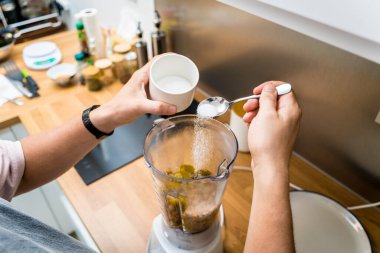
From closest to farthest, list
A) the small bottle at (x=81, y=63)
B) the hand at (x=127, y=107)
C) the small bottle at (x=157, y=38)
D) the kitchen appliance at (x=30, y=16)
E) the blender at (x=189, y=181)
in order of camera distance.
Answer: the blender at (x=189, y=181), the hand at (x=127, y=107), the small bottle at (x=157, y=38), the small bottle at (x=81, y=63), the kitchen appliance at (x=30, y=16)

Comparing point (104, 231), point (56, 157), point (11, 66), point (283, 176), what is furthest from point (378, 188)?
point (11, 66)

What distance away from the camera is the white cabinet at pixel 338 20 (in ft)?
1.22

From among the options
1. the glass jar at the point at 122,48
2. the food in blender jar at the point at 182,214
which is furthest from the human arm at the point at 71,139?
the glass jar at the point at 122,48

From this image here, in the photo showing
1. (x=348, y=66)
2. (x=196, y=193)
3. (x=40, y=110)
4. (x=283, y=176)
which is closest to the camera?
(x=283, y=176)

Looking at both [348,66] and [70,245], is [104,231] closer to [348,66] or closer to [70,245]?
[70,245]

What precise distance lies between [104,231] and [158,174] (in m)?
0.30

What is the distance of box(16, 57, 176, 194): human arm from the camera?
707 millimetres

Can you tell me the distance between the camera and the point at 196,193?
0.58 meters

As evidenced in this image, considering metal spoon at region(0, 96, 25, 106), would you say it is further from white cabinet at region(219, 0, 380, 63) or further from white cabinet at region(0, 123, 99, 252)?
white cabinet at region(219, 0, 380, 63)

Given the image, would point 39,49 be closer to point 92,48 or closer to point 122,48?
point 92,48

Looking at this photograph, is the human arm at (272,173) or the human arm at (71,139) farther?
the human arm at (71,139)

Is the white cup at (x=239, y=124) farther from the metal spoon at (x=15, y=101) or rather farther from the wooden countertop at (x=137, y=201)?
the metal spoon at (x=15, y=101)

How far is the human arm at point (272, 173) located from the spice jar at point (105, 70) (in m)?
0.81

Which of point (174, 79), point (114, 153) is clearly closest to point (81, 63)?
point (114, 153)
